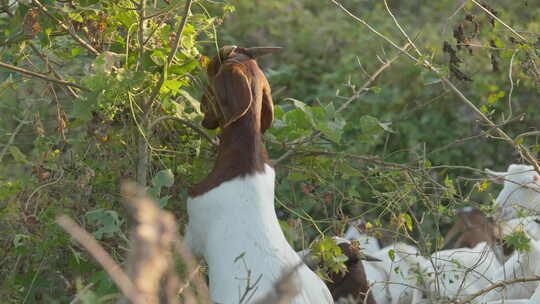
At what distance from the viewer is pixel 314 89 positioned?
628cm

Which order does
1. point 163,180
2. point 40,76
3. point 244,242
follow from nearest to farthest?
point 244,242 < point 163,180 < point 40,76

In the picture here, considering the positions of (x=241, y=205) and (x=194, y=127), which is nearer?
(x=241, y=205)

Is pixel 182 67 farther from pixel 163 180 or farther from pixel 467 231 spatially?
pixel 467 231

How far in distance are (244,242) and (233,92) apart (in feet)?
1.44

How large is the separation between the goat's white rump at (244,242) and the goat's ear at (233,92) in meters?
0.19

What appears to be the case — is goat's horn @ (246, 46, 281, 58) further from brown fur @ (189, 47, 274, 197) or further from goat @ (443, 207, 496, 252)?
goat @ (443, 207, 496, 252)

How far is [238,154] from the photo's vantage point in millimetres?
2361

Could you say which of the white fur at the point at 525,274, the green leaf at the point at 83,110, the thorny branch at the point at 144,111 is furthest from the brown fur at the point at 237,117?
the white fur at the point at 525,274

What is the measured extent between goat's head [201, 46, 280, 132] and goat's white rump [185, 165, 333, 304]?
21 centimetres

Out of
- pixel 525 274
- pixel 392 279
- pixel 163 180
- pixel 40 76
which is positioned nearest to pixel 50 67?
pixel 40 76

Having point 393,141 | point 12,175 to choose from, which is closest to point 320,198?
point 12,175

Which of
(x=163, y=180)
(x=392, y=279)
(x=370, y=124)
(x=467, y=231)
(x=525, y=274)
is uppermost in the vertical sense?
(x=163, y=180)

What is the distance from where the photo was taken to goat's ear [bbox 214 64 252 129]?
7.75ft

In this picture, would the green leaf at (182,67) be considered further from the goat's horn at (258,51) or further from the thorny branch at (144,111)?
the goat's horn at (258,51)
